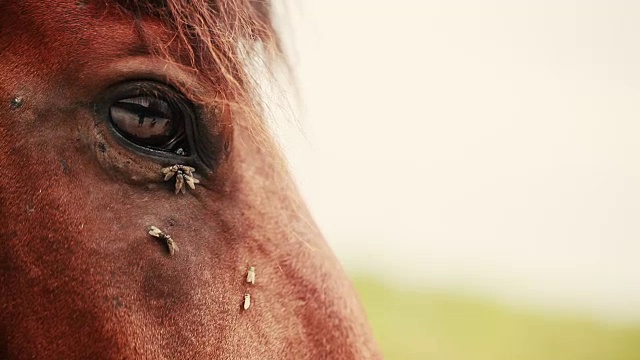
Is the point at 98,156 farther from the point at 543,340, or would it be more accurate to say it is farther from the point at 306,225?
the point at 543,340

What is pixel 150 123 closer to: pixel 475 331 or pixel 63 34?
pixel 63 34

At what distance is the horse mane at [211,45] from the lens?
200 centimetres

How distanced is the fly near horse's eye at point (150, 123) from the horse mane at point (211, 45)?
3.1 inches

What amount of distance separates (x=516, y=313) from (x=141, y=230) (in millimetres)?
7411

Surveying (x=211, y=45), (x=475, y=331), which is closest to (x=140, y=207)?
(x=211, y=45)

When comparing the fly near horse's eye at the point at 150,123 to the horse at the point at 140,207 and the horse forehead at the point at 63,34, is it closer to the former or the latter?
the horse at the point at 140,207

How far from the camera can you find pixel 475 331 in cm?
762

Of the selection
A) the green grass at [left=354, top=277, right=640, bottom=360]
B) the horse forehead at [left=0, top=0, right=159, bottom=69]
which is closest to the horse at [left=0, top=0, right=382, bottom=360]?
the horse forehead at [left=0, top=0, right=159, bottom=69]

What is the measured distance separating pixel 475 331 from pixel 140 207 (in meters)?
6.20

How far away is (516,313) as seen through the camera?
8.70m

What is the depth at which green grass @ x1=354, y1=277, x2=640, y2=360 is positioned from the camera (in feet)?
23.1

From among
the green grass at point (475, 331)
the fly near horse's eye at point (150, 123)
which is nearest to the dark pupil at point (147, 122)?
the fly near horse's eye at point (150, 123)

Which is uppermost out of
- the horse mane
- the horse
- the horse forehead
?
the horse mane

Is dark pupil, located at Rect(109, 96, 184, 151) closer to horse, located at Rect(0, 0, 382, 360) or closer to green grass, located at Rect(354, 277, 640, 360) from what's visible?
horse, located at Rect(0, 0, 382, 360)
